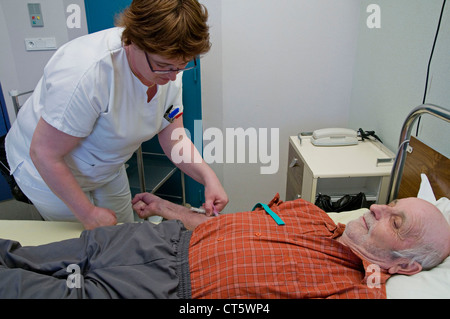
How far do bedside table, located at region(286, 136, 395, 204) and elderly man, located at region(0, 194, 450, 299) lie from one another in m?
0.47

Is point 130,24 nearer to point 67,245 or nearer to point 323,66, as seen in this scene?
point 67,245

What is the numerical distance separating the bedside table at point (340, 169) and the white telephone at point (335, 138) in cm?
3

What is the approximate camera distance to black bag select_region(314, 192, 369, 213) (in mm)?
1646

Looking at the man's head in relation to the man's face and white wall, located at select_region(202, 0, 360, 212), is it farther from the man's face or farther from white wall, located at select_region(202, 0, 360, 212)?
white wall, located at select_region(202, 0, 360, 212)

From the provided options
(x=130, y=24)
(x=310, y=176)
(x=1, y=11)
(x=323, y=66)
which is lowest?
(x=310, y=176)

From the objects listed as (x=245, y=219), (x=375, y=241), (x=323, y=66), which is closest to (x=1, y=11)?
(x=323, y=66)

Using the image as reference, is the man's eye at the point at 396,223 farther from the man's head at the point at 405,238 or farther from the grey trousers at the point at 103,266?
the grey trousers at the point at 103,266

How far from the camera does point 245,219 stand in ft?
3.98

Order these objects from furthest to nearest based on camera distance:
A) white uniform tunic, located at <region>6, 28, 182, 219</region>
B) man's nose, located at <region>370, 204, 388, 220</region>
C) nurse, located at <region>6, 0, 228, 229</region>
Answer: man's nose, located at <region>370, 204, 388, 220</region>, white uniform tunic, located at <region>6, 28, 182, 219</region>, nurse, located at <region>6, 0, 228, 229</region>

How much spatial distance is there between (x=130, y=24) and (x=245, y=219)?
760 mm

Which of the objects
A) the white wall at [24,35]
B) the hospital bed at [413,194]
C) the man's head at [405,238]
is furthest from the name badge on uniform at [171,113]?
the white wall at [24,35]

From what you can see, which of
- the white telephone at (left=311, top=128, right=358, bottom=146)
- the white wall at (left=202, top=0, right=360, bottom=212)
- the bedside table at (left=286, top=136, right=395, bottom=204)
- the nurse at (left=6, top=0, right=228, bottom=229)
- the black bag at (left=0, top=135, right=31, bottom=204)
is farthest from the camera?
the white wall at (left=202, top=0, right=360, bottom=212)

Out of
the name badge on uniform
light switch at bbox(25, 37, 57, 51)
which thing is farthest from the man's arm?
light switch at bbox(25, 37, 57, 51)

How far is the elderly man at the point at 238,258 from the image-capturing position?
98 centimetres
